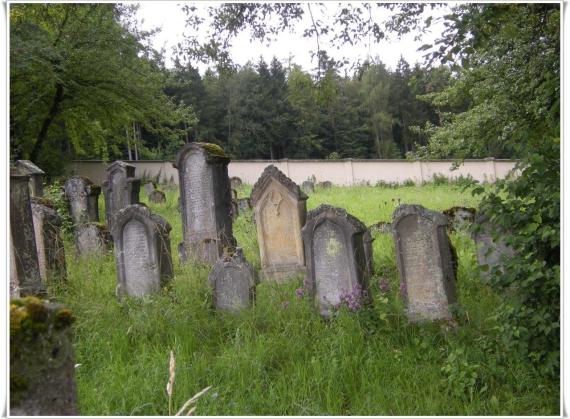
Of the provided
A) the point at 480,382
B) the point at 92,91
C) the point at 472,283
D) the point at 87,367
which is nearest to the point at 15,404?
the point at 87,367

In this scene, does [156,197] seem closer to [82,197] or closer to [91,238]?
[82,197]

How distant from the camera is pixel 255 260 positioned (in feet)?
24.5

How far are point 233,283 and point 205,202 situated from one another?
2.57m

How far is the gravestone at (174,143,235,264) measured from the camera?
24.5 ft

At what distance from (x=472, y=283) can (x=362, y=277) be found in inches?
55.3

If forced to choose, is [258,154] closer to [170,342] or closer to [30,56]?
[30,56]

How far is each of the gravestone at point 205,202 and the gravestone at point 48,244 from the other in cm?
178

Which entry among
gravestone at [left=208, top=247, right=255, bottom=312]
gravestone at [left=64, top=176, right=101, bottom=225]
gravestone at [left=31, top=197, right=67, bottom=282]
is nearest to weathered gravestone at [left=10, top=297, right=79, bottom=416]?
gravestone at [left=208, top=247, right=255, bottom=312]

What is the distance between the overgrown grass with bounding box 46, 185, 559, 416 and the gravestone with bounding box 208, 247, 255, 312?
0.15 m

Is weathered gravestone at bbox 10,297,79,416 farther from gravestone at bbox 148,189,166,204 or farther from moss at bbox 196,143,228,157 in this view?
gravestone at bbox 148,189,166,204

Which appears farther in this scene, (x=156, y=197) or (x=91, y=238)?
(x=156, y=197)

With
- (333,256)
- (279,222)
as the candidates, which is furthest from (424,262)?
(279,222)

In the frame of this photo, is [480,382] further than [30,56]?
No

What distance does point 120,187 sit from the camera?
391 inches
